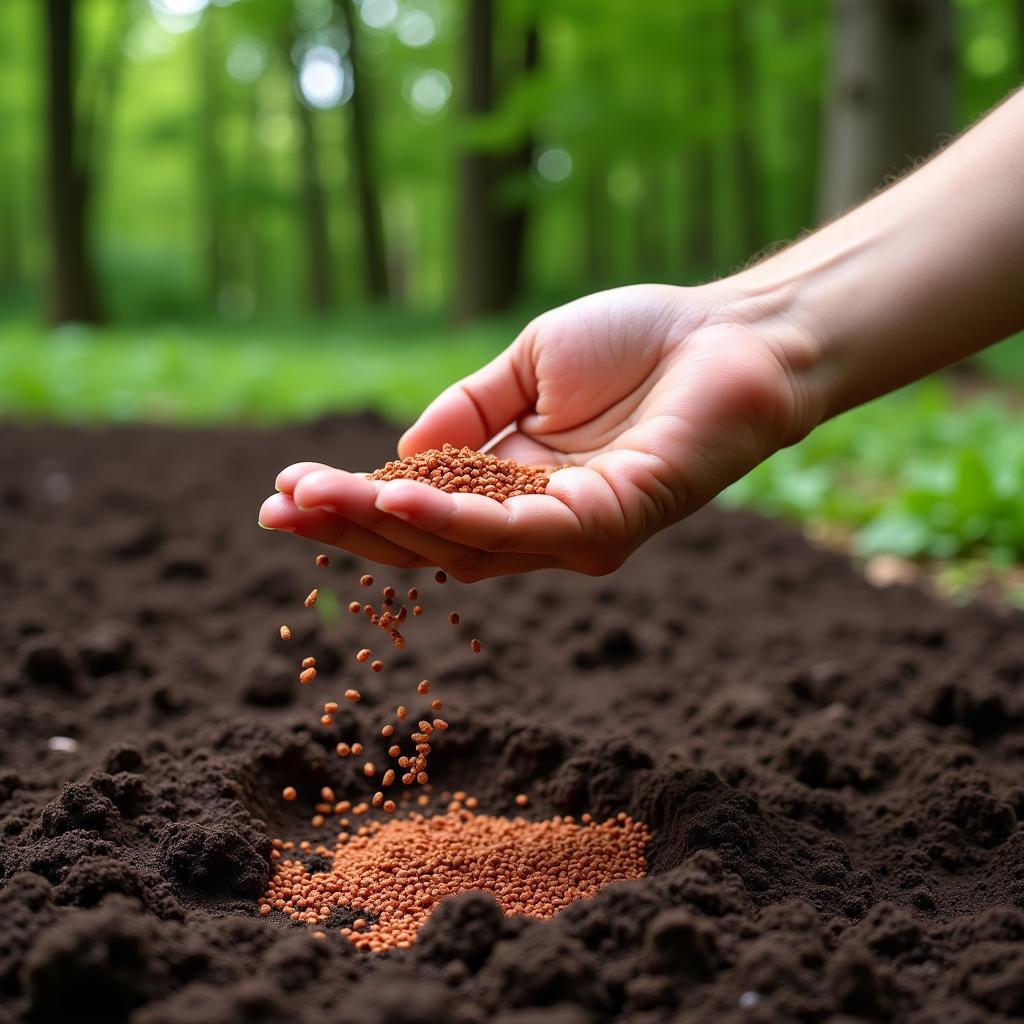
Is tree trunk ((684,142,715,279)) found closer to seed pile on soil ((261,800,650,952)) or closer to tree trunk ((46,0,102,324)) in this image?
tree trunk ((46,0,102,324))

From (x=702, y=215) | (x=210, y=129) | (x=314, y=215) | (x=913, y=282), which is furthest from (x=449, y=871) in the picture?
(x=210, y=129)

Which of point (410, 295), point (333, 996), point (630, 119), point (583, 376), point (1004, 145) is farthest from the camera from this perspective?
point (410, 295)

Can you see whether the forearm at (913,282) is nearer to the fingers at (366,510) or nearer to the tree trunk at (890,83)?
the fingers at (366,510)

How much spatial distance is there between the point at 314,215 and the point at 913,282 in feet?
62.4

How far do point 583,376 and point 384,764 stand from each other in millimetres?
856

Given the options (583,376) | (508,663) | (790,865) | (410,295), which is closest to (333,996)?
(790,865)

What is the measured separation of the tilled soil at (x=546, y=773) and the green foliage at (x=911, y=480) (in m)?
0.38

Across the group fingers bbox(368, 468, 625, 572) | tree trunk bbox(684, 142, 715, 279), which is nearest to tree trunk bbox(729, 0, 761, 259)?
tree trunk bbox(684, 142, 715, 279)

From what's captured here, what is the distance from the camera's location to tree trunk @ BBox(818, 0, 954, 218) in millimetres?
6402

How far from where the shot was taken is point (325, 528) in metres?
1.56

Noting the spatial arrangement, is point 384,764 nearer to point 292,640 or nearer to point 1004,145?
point 292,640

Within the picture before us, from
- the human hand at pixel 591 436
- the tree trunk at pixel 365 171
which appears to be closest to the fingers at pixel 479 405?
the human hand at pixel 591 436

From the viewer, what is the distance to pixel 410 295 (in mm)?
33000

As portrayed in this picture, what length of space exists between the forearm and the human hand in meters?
0.06
